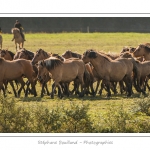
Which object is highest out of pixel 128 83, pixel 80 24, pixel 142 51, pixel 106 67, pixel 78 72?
pixel 142 51

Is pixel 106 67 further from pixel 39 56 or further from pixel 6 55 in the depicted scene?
pixel 6 55

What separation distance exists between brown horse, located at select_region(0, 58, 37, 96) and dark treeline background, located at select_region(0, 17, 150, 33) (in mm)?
36713

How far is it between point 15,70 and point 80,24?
42.1 metres

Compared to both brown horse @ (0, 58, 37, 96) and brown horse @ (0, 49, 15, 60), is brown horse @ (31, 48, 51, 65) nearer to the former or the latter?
brown horse @ (0, 58, 37, 96)

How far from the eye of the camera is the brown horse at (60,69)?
20.5 m

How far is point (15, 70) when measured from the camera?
21312 millimetres

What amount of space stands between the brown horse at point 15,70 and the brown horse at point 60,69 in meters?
1.03

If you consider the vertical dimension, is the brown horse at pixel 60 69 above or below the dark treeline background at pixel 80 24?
above

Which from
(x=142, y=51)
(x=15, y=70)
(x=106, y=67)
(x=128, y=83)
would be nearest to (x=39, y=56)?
(x=15, y=70)

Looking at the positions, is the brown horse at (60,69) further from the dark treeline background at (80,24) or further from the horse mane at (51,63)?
the dark treeline background at (80,24)

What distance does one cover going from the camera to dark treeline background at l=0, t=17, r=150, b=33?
59469 mm

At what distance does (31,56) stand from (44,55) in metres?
1.51

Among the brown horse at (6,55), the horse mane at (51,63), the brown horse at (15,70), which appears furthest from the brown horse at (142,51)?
the brown horse at (6,55)

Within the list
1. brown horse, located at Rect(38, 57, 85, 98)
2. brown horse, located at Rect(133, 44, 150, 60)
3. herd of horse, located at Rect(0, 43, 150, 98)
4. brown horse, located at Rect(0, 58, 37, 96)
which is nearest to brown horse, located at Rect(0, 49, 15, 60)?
herd of horse, located at Rect(0, 43, 150, 98)
